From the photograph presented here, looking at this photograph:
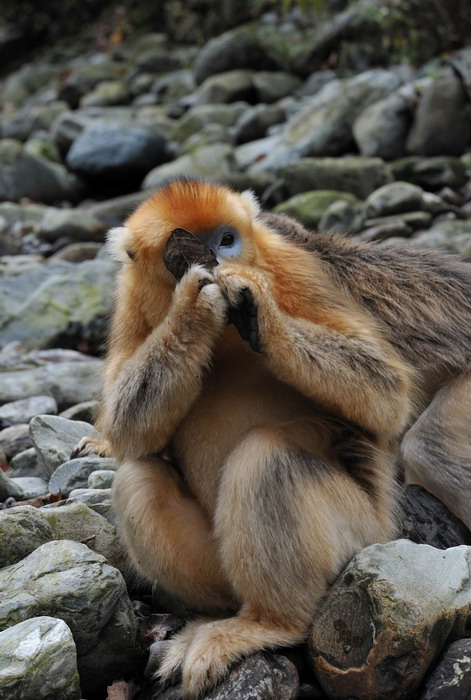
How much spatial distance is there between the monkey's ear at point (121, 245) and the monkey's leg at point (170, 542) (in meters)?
0.89

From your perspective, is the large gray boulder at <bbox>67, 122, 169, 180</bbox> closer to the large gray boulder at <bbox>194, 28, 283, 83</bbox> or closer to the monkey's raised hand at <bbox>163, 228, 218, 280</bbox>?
the large gray boulder at <bbox>194, 28, 283, 83</bbox>

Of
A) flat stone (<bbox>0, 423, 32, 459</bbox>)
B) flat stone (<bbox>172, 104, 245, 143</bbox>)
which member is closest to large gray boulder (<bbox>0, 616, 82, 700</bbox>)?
flat stone (<bbox>0, 423, 32, 459</bbox>)

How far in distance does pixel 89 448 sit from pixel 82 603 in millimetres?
1804

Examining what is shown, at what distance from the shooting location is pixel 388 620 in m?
2.67

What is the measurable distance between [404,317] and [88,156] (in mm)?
13434

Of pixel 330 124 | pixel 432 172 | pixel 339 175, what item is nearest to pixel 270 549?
pixel 339 175

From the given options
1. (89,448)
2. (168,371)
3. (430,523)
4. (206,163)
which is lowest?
(206,163)

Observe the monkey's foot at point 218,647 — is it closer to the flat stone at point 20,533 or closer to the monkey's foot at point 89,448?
the flat stone at point 20,533

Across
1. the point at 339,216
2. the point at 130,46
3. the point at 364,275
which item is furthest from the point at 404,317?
the point at 130,46

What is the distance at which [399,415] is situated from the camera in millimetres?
3270

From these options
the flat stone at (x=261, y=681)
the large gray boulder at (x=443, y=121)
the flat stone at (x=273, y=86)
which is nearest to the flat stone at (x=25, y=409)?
the flat stone at (x=261, y=681)

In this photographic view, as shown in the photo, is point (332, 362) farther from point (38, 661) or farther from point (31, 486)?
point (31, 486)

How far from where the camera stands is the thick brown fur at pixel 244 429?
295cm

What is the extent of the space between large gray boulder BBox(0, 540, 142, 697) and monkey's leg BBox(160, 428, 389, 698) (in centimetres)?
19
